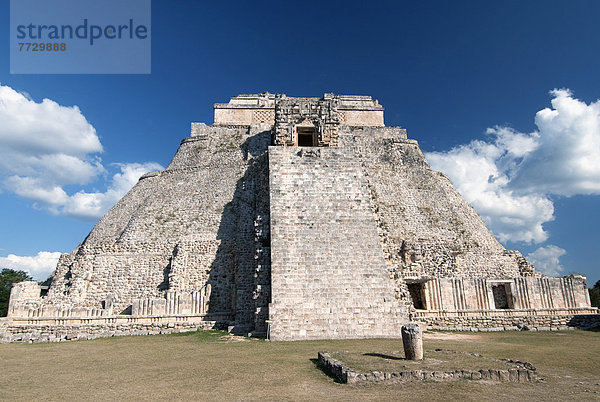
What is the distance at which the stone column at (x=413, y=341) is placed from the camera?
6.95 metres

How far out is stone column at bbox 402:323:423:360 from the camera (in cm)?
695

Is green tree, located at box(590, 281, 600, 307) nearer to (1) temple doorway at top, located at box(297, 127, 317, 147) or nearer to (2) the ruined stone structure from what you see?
(2) the ruined stone structure

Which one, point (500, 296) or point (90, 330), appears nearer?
point (90, 330)

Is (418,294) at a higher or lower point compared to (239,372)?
higher

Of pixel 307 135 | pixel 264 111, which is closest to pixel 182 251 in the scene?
pixel 307 135

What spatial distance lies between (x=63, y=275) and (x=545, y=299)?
21.7 meters

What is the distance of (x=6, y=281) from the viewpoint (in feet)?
94.0

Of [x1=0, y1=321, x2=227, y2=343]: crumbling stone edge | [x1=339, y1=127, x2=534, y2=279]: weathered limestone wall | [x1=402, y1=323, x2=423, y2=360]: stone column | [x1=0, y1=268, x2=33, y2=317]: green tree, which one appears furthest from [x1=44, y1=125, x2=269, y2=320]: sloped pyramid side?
[x1=0, y1=268, x2=33, y2=317]: green tree

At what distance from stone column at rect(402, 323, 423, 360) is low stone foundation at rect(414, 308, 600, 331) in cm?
715

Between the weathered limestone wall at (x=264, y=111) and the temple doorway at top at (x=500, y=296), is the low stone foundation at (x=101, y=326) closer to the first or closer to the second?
the temple doorway at top at (x=500, y=296)

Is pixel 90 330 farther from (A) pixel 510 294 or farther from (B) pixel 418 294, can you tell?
(A) pixel 510 294

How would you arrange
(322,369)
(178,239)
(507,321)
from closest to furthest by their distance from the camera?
(322,369) → (507,321) → (178,239)

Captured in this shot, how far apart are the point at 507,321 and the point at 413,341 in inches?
378

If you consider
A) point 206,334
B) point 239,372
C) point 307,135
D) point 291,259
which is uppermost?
point 307,135
